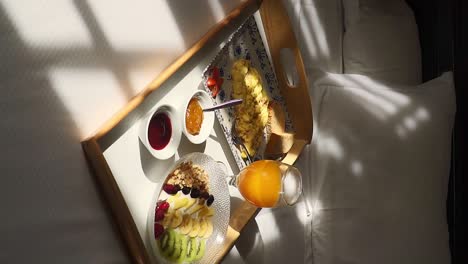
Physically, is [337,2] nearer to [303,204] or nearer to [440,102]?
[440,102]

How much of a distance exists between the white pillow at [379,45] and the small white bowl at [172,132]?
1.18 metres

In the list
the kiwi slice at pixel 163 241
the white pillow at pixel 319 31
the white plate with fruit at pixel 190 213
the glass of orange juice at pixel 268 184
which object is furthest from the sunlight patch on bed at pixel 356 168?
the kiwi slice at pixel 163 241

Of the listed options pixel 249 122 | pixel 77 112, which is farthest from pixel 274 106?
pixel 77 112

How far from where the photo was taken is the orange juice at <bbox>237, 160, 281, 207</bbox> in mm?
1239

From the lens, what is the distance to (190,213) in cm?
108

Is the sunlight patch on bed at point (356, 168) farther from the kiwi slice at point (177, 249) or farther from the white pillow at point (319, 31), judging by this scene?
the kiwi slice at point (177, 249)

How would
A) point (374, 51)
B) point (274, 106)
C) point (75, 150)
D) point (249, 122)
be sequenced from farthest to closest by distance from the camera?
point (374, 51)
point (274, 106)
point (249, 122)
point (75, 150)

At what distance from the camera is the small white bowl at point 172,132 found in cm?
97

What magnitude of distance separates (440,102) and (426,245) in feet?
1.86

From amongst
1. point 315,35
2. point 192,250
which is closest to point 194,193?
point 192,250

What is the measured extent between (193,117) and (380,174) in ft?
3.00

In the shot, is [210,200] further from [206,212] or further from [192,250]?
[192,250]

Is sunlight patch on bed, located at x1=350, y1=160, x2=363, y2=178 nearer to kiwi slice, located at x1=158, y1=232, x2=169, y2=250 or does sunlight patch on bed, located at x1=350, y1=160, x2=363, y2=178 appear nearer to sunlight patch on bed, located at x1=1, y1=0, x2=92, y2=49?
kiwi slice, located at x1=158, y1=232, x2=169, y2=250

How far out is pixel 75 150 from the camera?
88 centimetres
